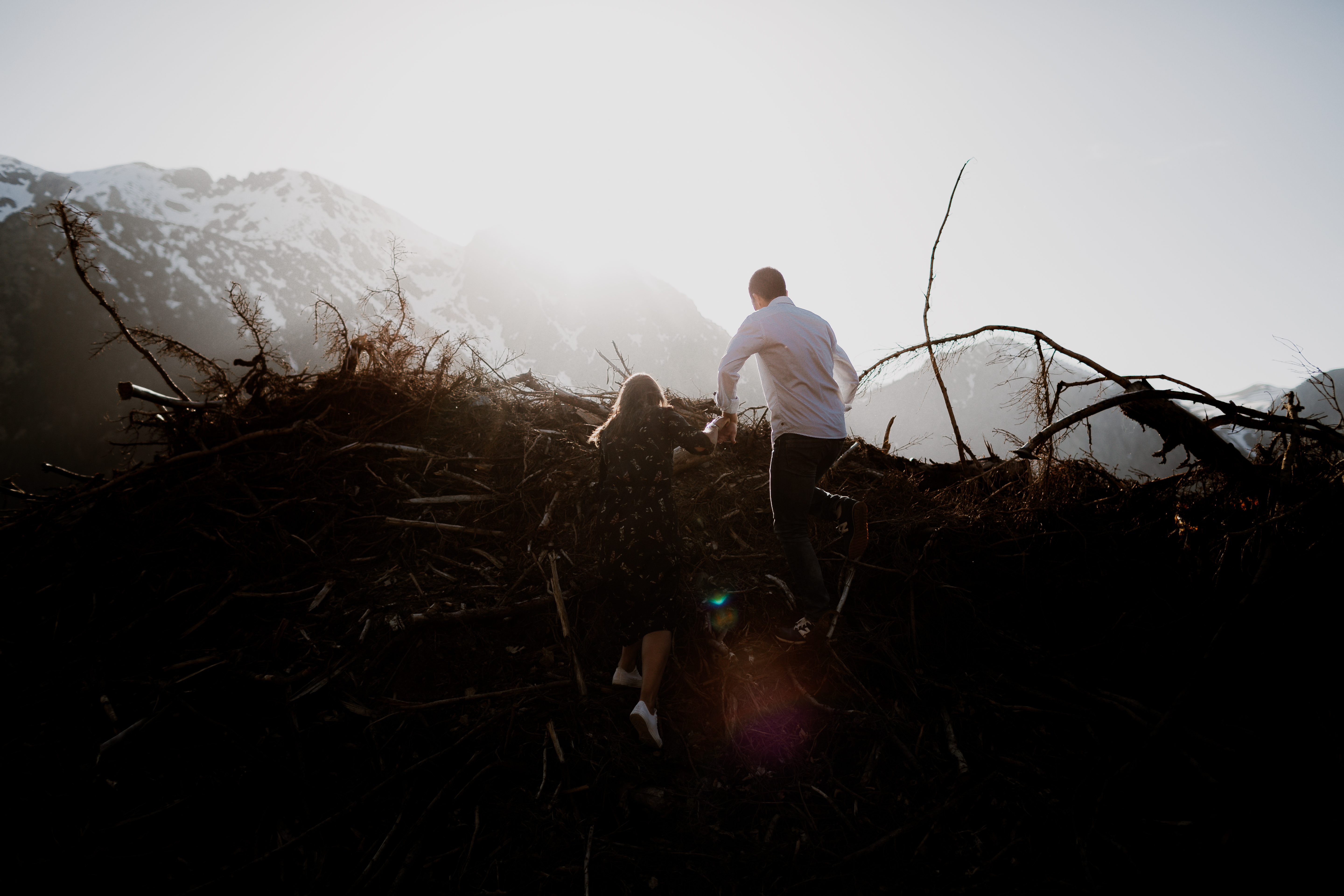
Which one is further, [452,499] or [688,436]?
[452,499]

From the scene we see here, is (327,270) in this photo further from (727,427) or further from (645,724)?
(645,724)

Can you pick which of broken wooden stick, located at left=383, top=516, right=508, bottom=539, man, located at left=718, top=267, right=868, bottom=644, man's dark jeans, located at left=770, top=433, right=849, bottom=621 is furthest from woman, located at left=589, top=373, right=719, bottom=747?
broken wooden stick, located at left=383, top=516, right=508, bottom=539

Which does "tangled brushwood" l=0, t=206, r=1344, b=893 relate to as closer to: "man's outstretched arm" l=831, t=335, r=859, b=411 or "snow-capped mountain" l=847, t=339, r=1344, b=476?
"snow-capped mountain" l=847, t=339, r=1344, b=476

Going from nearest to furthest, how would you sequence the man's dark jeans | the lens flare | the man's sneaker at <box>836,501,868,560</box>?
the man's dark jeans → the man's sneaker at <box>836,501,868,560</box> → the lens flare

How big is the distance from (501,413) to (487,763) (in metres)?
3.77

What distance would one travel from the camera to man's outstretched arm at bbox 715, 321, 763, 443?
3.22m

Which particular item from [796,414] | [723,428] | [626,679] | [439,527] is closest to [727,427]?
[723,428]

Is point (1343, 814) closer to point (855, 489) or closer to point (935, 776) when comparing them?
point (935, 776)

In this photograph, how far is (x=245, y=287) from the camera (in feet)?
104

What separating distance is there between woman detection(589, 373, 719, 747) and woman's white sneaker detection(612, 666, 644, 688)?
0.13 meters

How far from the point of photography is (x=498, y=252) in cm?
12550

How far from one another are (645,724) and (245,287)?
40.9 metres

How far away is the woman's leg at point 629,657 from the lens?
3.20 m

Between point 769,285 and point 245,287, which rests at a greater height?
point 245,287
